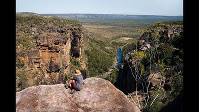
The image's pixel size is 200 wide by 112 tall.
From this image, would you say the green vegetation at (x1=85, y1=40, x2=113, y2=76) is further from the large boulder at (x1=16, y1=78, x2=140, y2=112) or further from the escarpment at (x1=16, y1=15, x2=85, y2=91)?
the large boulder at (x1=16, y1=78, x2=140, y2=112)

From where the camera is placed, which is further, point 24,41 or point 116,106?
Answer: point 24,41

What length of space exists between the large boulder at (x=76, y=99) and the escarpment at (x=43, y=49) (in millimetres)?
15549

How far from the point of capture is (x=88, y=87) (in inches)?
235

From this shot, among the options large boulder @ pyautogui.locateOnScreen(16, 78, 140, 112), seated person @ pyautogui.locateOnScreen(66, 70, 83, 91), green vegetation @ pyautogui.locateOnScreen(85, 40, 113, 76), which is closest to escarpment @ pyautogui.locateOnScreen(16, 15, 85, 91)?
green vegetation @ pyautogui.locateOnScreen(85, 40, 113, 76)

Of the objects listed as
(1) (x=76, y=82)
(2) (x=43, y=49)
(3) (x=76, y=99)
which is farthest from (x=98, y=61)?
(1) (x=76, y=82)

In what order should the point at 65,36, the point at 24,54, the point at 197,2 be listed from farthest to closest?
the point at 65,36 → the point at 24,54 → the point at 197,2

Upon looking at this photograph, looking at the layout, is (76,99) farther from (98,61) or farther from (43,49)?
(98,61)

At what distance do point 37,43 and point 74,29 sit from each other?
678 centimetres

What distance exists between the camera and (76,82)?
570cm

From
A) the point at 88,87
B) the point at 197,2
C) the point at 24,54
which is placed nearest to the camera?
the point at 197,2

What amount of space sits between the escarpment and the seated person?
15.8 metres

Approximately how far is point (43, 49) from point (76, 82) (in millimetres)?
20575
